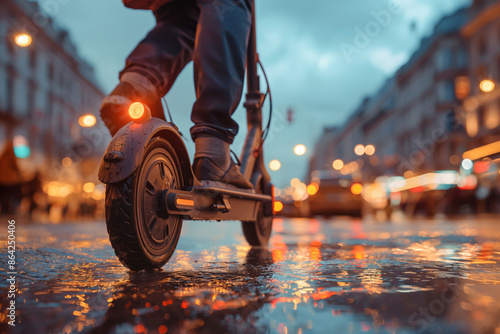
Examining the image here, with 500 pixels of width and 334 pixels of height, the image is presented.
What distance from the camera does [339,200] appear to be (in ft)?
59.3

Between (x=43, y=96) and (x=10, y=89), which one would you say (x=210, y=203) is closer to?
(x=10, y=89)

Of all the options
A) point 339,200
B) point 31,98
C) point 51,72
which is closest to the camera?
point 339,200

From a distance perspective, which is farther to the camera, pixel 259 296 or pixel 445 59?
pixel 445 59

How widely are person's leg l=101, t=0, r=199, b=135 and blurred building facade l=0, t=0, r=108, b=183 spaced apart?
31.1 meters

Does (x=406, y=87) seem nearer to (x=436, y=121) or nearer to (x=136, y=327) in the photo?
(x=436, y=121)

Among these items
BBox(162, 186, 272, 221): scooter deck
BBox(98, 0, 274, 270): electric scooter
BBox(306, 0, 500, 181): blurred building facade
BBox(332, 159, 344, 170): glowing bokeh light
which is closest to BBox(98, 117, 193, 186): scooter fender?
BBox(98, 0, 274, 270): electric scooter

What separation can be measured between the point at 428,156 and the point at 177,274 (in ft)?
179

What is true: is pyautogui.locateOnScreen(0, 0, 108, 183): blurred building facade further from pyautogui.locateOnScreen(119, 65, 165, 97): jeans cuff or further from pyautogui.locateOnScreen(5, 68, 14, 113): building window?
pyautogui.locateOnScreen(119, 65, 165, 97): jeans cuff

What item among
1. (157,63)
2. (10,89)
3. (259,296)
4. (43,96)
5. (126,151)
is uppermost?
(43,96)

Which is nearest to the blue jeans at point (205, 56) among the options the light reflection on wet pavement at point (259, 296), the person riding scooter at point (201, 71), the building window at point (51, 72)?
the person riding scooter at point (201, 71)

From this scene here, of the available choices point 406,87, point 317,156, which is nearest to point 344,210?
point 406,87

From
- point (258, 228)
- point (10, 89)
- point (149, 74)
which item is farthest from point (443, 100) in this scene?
point (149, 74)

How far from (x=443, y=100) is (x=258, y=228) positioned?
50.0 m

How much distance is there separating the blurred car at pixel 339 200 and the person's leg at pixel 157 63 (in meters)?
15.0
